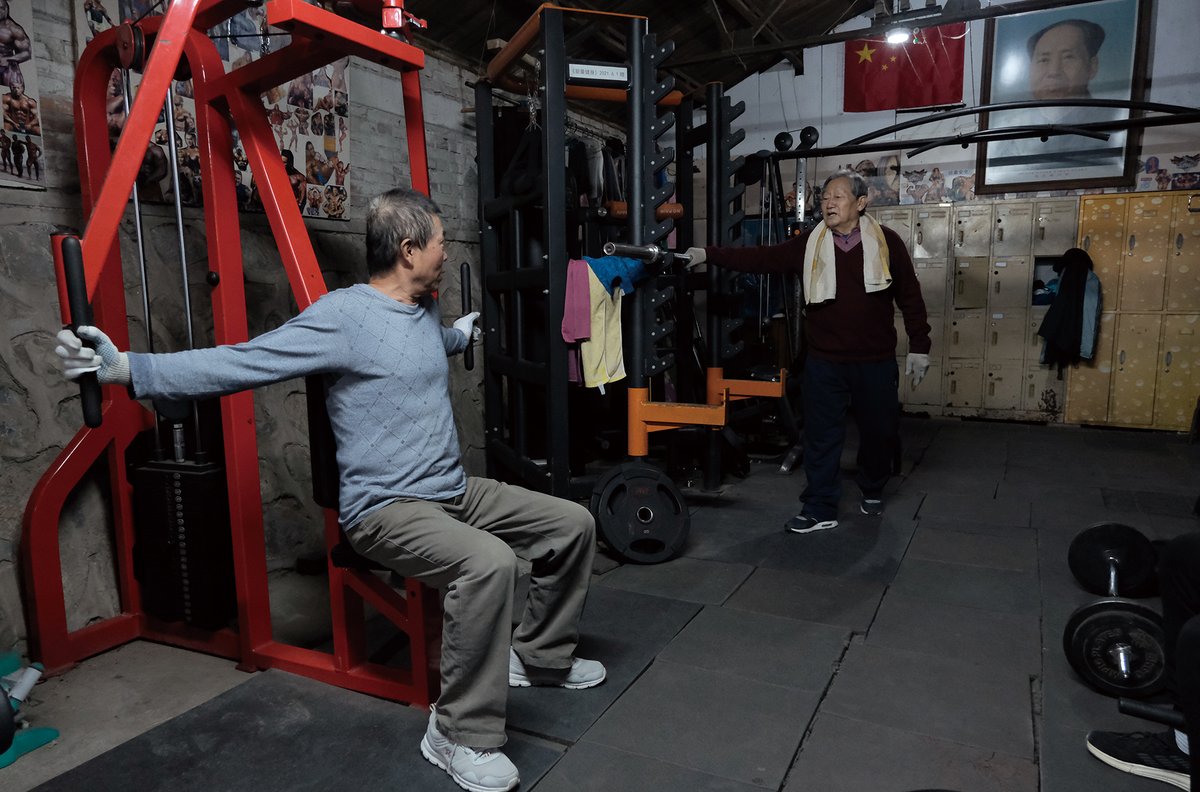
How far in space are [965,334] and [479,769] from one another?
645cm

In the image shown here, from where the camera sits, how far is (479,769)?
1.65 m

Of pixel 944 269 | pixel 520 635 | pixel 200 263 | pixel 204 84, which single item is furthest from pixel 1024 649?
pixel 944 269

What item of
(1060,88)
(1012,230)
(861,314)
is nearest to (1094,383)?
(1012,230)

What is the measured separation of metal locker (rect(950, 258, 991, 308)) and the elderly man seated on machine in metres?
5.96

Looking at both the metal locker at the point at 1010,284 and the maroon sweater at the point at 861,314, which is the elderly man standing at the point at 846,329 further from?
the metal locker at the point at 1010,284

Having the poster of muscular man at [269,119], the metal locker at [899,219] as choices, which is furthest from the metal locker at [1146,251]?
the poster of muscular man at [269,119]

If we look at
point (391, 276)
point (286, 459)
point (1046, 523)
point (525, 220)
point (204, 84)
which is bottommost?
point (1046, 523)

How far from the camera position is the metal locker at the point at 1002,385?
6691 millimetres

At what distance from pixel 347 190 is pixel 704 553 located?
7.60 feet

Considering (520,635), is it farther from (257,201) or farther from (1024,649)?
(257,201)

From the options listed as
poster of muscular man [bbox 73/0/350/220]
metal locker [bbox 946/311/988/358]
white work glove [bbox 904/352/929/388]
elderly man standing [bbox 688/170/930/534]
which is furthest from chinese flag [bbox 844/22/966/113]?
poster of muscular man [bbox 73/0/350/220]

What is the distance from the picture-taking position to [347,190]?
138 inches

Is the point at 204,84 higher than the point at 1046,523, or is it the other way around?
the point at 204,84

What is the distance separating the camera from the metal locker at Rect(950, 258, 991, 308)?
6.71 metres
